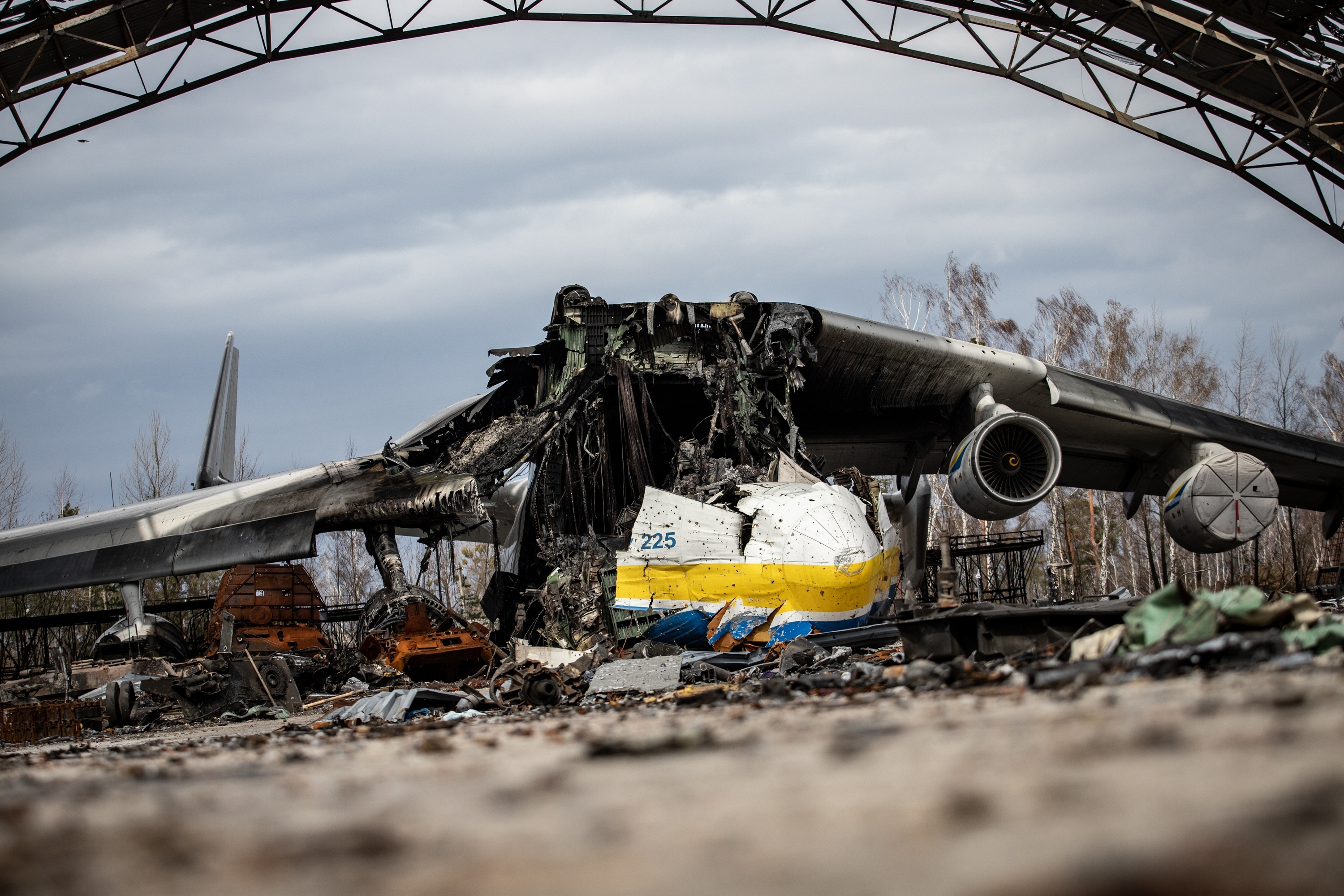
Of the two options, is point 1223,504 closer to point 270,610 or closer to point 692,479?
point 692,479

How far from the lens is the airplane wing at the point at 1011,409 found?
1370 cm

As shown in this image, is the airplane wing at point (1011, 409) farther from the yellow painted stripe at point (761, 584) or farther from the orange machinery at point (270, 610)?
the orange machinery at point (270, 610)

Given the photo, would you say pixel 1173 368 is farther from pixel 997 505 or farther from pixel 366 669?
pixel 366 669

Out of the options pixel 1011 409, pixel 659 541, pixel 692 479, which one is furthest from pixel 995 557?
pixel 659 541

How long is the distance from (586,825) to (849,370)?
41.5 ft

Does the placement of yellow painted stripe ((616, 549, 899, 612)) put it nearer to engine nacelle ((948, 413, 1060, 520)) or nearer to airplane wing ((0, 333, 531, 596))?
engine nacelle ((948, 413, 1060, 520))

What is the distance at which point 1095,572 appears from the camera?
117 feet

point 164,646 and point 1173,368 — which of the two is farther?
point 1173,368

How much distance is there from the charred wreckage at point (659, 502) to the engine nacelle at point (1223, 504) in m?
0.03

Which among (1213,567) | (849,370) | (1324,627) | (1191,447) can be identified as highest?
(849,370)

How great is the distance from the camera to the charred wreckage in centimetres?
1052

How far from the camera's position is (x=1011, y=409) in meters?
14.1

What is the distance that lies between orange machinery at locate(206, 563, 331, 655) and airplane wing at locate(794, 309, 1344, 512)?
7.71m

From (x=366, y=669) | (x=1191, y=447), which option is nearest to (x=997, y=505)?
(x=1191, y=447)
